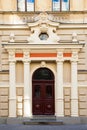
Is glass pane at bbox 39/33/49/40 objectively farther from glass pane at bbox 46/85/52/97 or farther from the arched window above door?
glass pane at bbox 46/85/52/97

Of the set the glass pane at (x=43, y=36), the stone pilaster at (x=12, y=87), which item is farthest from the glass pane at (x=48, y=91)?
the glass pane at (x=43, y=36)

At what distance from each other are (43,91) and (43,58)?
2.05 metres

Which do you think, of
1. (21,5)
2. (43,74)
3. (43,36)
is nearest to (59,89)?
(43,74)

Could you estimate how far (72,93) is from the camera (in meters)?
25.3

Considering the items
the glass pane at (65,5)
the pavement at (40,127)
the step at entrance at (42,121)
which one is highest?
the glass pane at (65,5)

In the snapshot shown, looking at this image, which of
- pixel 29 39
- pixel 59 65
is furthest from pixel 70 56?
pixel 29 39

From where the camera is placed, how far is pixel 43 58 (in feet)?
83.4

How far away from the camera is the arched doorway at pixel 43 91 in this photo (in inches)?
1019

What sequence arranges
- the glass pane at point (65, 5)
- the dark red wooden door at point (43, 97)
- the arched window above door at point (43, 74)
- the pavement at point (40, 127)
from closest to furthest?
the pavement at point (40, 127) → the dark red wooden door at point (43, 97) → the arched window above door at point (43, 74) → the glass pane at point (65, 5)

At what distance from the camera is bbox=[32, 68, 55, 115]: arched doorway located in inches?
1019

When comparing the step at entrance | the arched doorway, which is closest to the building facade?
the arched doorway

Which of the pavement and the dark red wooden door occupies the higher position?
the dark red wooden door

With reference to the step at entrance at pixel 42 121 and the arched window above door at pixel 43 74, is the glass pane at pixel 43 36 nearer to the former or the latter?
the arched window above door at pixel 43 74

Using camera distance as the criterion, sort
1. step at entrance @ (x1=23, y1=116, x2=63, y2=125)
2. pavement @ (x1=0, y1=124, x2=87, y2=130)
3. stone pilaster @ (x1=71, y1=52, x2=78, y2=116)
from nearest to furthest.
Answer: pavement @ (x1=0, y1=124, x2=87, y2=130) → step at entrance @ (x1=23, y1=116, x2=63, y2=125) → stone pilaster @ (x1=71, y1=52, x2=78, y2=116)
